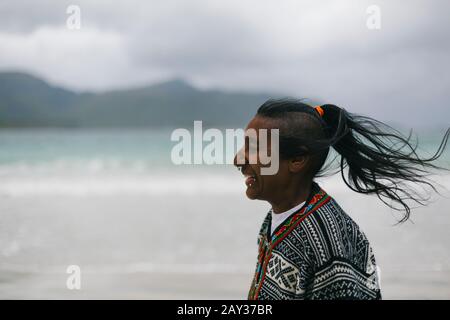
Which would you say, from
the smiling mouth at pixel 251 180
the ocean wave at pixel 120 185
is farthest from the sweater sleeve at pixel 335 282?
the ocean wave at pixel 120 185

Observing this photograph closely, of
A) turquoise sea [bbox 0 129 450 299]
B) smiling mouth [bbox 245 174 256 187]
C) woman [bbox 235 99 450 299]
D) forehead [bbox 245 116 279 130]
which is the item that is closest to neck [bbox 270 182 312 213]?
woman [bbox 235 99 450 299]

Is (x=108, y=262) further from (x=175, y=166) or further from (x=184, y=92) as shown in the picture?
(x=184, y=92)

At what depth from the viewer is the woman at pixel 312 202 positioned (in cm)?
196

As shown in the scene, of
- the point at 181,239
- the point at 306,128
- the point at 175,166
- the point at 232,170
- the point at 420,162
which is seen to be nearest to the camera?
the point at 306,128

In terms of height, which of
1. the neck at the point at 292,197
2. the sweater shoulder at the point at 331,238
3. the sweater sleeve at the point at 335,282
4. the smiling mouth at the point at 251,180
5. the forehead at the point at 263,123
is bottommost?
the sweater sleeve at the point at 335,282

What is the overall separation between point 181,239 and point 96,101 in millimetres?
57771

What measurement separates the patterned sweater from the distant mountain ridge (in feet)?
170

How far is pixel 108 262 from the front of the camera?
7465 mm

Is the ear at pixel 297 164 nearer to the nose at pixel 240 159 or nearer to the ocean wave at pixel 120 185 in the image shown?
→ the nose at pixel 240 159

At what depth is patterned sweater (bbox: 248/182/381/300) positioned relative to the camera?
1.94 m

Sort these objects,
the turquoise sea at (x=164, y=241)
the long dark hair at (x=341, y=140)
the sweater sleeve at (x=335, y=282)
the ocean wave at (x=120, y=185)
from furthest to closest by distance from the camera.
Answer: the ocean wave at (x=120, y=185) → the turquoise sea at (x=164, y=241) → the long dark hair at (x=341, y=140) → the sweater sleeve at (x=335, y=282)

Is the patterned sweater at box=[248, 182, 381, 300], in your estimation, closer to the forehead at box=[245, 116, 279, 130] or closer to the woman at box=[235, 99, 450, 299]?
the woman at box=[235, 99, 450, 299]

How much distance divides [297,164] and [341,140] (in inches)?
10.6
